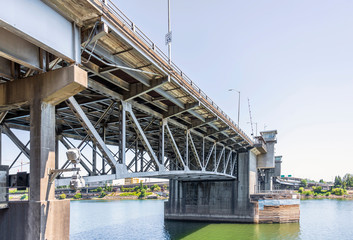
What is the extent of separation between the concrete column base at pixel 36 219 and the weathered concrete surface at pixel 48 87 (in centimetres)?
338

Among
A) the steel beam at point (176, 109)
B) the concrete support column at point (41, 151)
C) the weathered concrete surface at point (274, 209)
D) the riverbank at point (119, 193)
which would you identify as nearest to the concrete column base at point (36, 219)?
the concrete support column at point (41, 151)

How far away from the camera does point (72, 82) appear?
10.6 m

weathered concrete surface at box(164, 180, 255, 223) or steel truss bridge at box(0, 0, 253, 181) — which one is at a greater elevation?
steel truss bridge at box(0, 0, 253, 181)

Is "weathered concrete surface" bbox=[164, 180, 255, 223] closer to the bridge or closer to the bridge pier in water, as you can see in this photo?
the bridge pier in water

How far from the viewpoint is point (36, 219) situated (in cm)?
1023

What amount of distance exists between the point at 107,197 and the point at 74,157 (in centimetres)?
14296

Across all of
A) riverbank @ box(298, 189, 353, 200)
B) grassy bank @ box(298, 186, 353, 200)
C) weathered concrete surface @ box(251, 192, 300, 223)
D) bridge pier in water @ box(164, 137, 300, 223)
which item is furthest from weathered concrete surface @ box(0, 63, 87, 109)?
grassy bank @ box(298, 186, 353, 200)

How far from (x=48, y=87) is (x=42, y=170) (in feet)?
8.83

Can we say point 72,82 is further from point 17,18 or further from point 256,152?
point 256,152

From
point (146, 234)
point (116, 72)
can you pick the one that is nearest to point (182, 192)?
point (146, 234)

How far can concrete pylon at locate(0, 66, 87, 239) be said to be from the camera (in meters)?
10.3

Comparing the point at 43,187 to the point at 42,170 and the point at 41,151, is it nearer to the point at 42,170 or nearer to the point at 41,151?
the point at 42,170

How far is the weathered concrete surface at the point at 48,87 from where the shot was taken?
10728 millimetres

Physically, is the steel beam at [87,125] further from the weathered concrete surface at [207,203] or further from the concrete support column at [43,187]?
the weathered concrete surface at [207,203]
